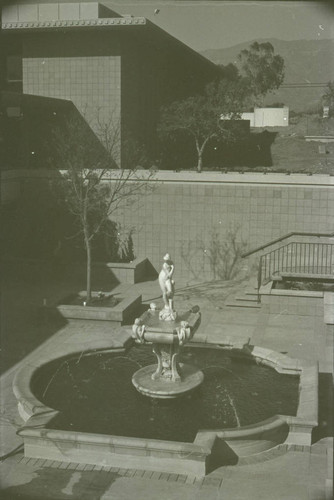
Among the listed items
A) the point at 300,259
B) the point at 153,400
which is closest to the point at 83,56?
the point at 300,259

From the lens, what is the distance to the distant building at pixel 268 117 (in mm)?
43594

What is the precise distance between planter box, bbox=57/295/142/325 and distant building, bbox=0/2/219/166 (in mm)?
9112

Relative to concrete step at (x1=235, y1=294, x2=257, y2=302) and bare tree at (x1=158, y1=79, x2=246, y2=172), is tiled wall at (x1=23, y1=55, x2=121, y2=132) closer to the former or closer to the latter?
bare tree at (x1=158, y1=79, x2=246, y2=172)

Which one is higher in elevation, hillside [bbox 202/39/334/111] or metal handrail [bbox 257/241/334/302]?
hillside [bbox 202/39/334/111]

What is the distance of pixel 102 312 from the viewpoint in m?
15.2

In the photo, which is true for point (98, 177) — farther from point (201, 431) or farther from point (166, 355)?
point (201, 431)

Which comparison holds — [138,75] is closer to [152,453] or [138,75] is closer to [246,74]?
[246,74]

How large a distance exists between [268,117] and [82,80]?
22819 millimetres

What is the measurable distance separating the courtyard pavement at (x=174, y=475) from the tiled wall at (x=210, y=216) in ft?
10.7

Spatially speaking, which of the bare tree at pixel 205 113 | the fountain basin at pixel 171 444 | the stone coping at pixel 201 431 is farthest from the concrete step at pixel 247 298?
the bare tree at pixel 205 113

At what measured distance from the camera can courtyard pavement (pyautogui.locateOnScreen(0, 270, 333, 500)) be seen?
849cm

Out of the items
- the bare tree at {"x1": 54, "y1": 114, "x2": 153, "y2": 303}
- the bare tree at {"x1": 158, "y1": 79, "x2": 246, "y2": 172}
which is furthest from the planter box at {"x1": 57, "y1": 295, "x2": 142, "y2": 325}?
the bare tree at {"x1": 158, "y1": 79, "x2": 246, "y2": 172}

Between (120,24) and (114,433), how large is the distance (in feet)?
51.7

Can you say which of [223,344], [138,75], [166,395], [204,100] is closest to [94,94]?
[138,75]
